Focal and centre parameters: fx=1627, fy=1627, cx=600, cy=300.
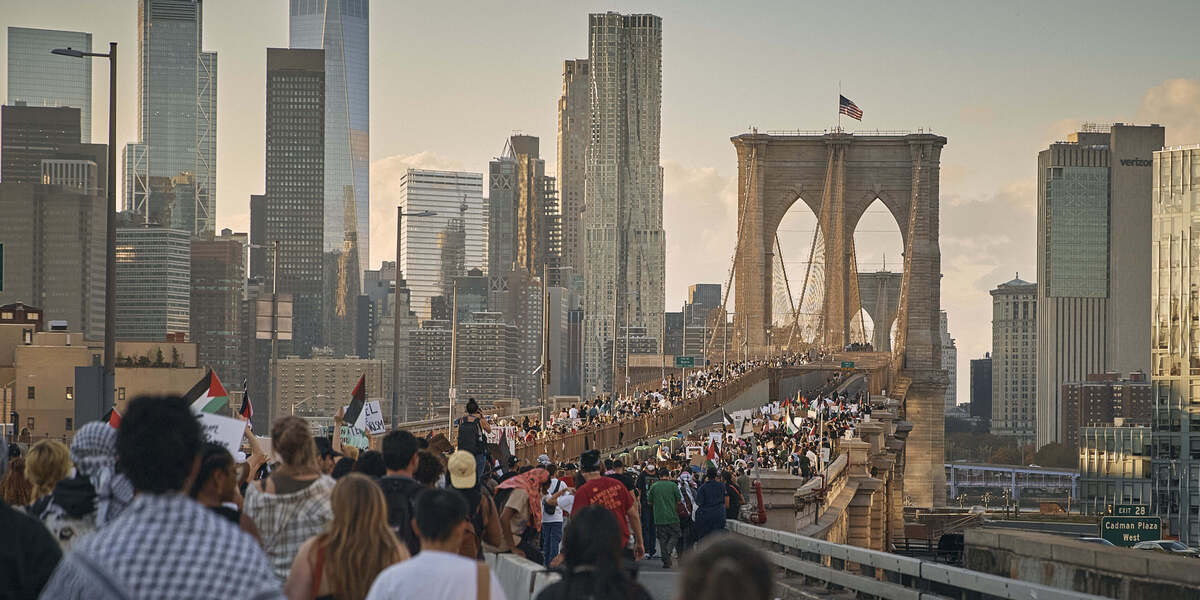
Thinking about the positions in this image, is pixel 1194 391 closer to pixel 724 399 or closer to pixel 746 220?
pixel 746 220

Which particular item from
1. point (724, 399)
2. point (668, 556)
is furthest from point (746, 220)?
point (668, 556)

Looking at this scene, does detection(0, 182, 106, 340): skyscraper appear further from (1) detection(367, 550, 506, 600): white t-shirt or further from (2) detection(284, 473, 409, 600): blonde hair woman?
(1) detection(367, 550, 506, 600): white t-shirt

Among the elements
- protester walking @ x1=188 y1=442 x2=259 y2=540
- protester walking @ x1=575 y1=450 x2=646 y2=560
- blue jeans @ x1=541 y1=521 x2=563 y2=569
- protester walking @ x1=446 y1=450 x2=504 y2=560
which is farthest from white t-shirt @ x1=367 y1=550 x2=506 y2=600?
blue jeans @ x1=541 y1=521 x2=563 y2=569

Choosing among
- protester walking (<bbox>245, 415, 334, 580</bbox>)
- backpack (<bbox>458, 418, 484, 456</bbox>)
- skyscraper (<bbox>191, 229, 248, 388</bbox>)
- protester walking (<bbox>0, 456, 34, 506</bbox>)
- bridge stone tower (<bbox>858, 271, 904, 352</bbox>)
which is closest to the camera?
protester walking (<bbox>245, 415, 334, 580</bbox>)

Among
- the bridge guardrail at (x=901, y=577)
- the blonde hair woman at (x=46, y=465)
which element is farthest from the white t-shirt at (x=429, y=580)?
the bridge guardrail at (x=901, y=577)

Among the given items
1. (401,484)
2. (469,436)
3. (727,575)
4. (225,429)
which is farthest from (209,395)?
(727,575)

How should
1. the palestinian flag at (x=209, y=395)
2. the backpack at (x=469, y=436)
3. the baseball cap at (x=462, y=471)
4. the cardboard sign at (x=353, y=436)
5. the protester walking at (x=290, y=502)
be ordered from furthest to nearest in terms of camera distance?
the cardboard sign at (x=353, y=436) < the backpack at (x=469, y=436) < the palestinian flag at (x=209, y=395) < the baseball cap at (x=462, y=471) < the protester walking at (x=290, y=502)

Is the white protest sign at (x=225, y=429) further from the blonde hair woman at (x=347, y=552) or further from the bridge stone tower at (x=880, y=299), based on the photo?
the bridge stone tower at (x=880, y=299)
